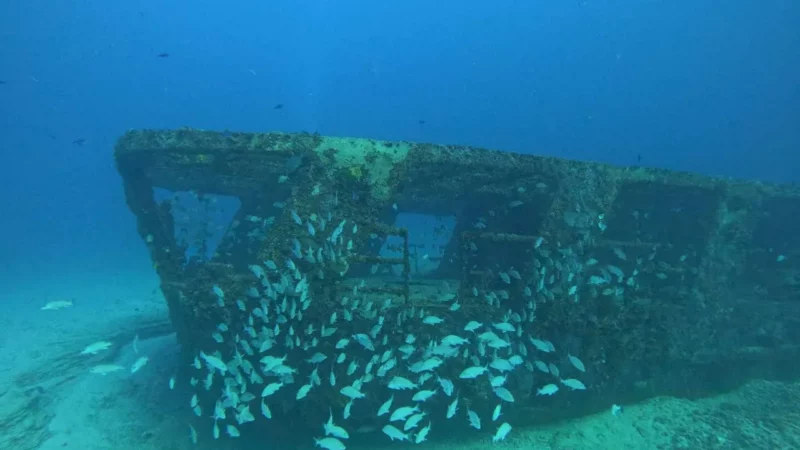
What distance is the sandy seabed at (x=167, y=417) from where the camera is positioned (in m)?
7.14

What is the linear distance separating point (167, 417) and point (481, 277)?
6.11 metres

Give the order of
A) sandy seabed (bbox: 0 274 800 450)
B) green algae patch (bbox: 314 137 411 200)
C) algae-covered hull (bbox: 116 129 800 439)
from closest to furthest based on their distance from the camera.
Answer: algae-covered hull (bbox: 116 129 800 439), sandy seabed (bbox: 0 274 800 450), green algae patch (bbox: 314 137 411 200)

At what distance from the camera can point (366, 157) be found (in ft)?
24.3

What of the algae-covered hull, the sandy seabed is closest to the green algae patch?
the algae-covered hull

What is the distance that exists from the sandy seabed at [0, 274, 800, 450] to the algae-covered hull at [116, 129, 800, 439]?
43 centimetres

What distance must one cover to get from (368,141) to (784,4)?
11824 cm

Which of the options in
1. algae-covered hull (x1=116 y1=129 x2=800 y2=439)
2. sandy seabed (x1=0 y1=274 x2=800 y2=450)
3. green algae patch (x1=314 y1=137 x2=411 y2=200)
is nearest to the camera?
algae-covered hull (x1=116 y1=129 x2=800 y2=439)

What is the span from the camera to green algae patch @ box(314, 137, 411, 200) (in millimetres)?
7324

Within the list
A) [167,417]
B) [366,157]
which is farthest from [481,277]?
[167,417]

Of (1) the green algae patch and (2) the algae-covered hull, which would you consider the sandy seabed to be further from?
(1) the green algae patch

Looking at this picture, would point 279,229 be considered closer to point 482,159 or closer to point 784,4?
point 482,159

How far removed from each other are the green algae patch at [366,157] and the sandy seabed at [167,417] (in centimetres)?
418

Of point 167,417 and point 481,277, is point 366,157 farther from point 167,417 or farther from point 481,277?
point 167,417

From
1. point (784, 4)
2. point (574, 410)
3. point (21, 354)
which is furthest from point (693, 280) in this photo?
point (784, 4)
